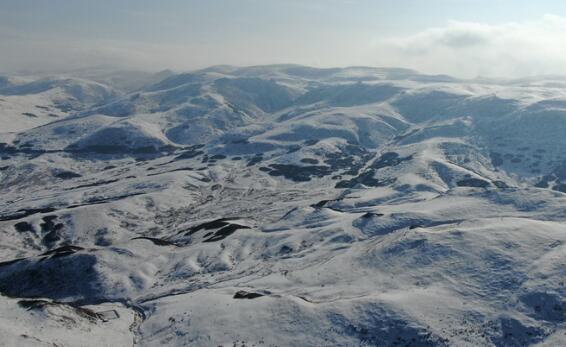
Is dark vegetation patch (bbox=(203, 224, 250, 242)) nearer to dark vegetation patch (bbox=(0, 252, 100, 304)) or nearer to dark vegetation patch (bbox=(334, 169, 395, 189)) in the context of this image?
dark vegetation patch (bbox=(0, 252, 100, 304))

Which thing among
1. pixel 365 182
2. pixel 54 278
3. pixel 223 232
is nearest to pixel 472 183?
pixel 365 182

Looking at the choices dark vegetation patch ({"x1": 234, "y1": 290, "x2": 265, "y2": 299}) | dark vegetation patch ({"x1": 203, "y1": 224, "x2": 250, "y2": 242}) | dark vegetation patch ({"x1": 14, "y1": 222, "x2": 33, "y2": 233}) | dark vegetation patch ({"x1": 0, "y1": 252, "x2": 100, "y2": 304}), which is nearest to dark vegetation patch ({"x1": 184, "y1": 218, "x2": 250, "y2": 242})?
dark vegetation patch ({"x1": 203, "y1": 224, "x2": 250, "y2": 242})

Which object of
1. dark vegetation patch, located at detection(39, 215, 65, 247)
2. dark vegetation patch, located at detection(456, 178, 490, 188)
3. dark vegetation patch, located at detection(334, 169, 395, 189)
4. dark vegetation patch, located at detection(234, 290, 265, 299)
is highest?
dark vegetation patch, located at detection(234, 290, 265, 299)

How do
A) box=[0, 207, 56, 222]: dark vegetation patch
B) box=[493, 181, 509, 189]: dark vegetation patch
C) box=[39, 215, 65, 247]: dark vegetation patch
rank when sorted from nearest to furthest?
1. box=[39, 215, 65, 247]: dark vegetation patch
2. box=[0, 207, 56, 222]: dark vegetation patch
3. box=[493, 181, 509, 189]: dark vegetation patch

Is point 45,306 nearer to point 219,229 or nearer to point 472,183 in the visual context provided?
point 219,229

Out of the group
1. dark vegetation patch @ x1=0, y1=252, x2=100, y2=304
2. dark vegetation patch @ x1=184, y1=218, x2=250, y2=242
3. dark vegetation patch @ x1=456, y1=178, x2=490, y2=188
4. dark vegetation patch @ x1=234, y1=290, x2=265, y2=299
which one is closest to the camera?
dark vegetation patch @ x1=234, y1=290, x2=265, y2=299

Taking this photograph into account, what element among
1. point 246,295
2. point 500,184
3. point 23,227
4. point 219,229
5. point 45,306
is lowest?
point 23,227

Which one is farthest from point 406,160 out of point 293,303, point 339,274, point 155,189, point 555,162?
point 293,303

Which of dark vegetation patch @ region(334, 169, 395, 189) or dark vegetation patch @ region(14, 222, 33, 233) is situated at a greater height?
dark vegetation patch @ region(334, 169, 395, 189)

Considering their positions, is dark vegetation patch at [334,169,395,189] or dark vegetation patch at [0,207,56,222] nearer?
dark vegetation patch at [0,207,56,222]

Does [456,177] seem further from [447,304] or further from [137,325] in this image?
[137,325]

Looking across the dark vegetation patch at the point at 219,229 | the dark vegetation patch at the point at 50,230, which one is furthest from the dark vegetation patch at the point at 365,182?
the dark vegetation patch at the point at 50,230
